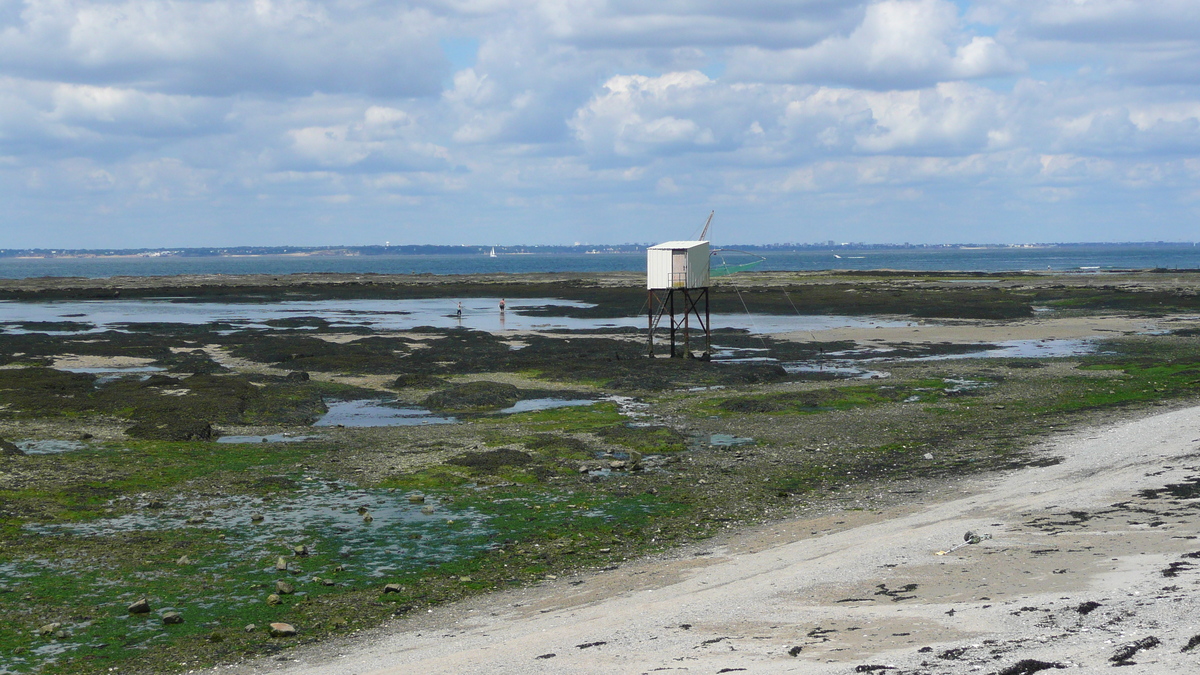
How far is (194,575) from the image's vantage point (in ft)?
52.0

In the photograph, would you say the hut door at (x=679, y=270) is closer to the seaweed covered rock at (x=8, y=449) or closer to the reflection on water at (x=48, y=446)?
the reflection on water at (x=48, y=446)

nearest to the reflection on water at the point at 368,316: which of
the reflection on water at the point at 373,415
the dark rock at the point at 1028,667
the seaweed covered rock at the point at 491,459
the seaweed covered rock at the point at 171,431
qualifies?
the reflection on water at the point at 373,415

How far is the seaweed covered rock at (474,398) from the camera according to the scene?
33.9 meters

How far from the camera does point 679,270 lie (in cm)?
4553

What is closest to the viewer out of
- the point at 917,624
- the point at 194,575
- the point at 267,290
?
the point at 917,624

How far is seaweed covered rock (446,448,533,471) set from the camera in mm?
23750

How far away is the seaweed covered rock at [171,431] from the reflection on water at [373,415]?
3713 millimetres

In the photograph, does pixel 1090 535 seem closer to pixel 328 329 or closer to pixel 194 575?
pixel 194 575

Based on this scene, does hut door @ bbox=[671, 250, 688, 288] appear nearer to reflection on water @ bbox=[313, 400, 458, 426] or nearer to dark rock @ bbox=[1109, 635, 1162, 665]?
reflection on water @ bbox=[313, 400, 458, 426]

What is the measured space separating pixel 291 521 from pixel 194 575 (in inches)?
129

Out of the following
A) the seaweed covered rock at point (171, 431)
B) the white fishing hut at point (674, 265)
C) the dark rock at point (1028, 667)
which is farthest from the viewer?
the white fishing hut at point (674, 265)

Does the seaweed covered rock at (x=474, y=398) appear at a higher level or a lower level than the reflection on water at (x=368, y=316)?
lower

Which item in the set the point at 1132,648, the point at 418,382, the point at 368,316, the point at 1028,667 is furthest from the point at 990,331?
the point at 1028,667

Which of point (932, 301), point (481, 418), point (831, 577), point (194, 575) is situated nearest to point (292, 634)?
point (194, 575)
